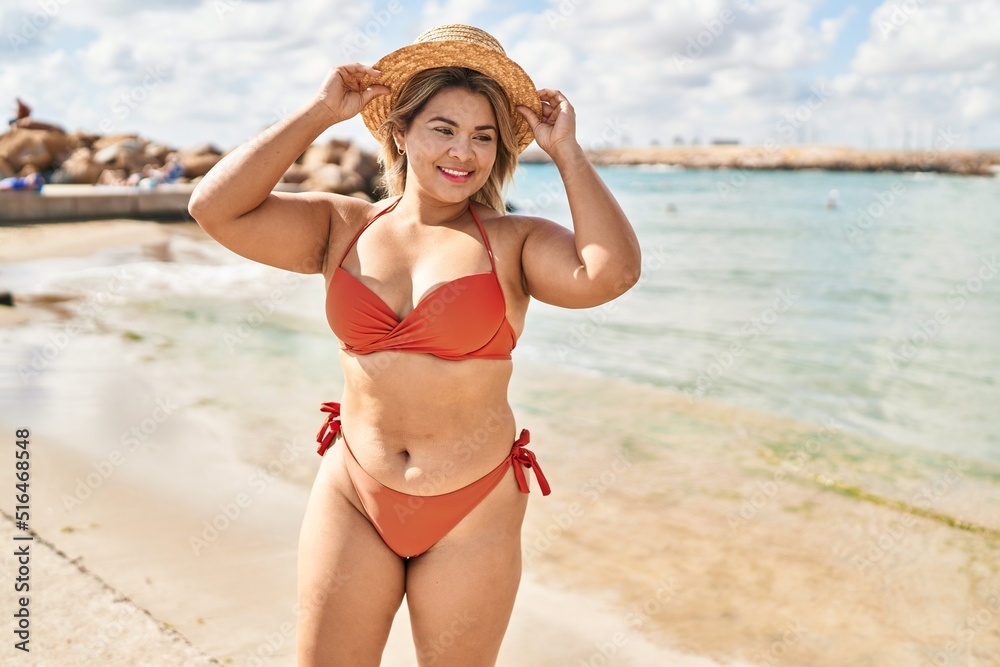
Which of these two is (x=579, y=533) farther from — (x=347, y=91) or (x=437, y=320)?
(x=347, y=91)

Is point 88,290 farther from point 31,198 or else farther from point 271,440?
point 31,198

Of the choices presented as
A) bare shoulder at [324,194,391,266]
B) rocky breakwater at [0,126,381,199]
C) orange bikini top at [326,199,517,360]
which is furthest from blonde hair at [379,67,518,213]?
rocky breakwater at [0,126,381,199]

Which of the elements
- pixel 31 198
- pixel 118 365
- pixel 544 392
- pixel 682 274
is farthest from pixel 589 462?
pixel 31 198

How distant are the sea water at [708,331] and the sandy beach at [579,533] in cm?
61

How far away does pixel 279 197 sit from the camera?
94.6 inches

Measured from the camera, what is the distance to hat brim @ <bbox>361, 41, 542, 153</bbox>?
2.35 m

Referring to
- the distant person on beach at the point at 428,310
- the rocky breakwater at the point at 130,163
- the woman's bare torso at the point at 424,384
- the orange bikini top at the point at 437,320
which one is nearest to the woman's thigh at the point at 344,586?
the distant person on beach at the point at 428,310

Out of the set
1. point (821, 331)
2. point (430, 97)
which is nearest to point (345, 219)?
point (430, 97)

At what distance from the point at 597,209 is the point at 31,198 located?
67.6 ft

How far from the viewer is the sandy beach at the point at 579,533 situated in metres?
3.67

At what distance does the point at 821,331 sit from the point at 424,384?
1282 centimetres

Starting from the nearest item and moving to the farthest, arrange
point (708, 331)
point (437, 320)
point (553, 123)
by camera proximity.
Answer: point (437, 320), point (553, 123), point (708, 331)

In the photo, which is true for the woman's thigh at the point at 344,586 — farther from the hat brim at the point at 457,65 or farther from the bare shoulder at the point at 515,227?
the hat brim at the point at 457,65

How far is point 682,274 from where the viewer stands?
20.3 meters
